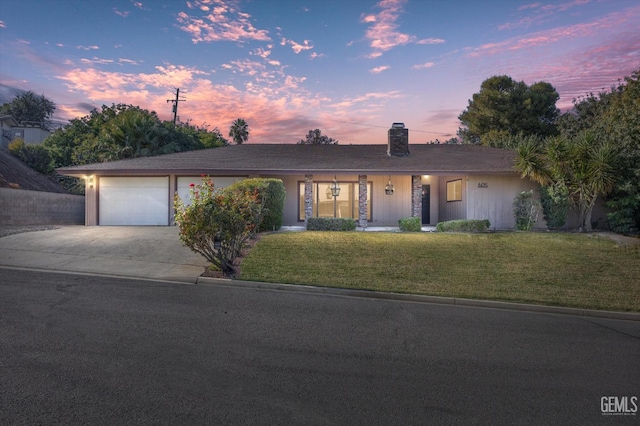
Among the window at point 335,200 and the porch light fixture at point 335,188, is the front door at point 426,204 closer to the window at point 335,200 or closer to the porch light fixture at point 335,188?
the window at point 335,200

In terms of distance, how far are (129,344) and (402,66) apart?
1847cm

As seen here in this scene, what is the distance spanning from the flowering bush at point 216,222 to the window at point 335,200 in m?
10.0

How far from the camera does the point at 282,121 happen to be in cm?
3503

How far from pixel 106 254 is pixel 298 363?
407 inches

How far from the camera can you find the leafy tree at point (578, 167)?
16078mm

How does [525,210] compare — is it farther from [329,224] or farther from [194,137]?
[194,137]

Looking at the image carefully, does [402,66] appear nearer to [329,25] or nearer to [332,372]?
[329,25]

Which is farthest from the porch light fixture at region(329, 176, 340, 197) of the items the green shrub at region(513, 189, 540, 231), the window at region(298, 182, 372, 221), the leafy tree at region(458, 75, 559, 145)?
the leafy tree at region(458, 75, 559, 145)

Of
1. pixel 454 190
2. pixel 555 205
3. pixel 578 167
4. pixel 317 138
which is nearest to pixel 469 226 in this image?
pixel 555 205

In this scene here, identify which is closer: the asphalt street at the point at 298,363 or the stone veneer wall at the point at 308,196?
the asphalt street at the point at 298,363

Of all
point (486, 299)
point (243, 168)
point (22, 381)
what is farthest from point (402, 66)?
point (22, 381)

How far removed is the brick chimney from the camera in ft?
73.2

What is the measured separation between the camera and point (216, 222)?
995 centimetres

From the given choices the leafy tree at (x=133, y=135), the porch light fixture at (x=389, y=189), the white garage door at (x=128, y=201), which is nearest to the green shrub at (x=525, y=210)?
the porch light fixture at (x=389, y=189)
